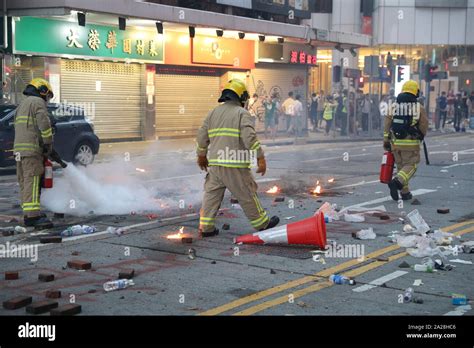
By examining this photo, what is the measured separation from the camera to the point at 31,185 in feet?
30.5

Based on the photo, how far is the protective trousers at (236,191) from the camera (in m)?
8.34

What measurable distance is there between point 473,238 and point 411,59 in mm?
45860

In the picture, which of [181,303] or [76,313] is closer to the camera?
[76,313]

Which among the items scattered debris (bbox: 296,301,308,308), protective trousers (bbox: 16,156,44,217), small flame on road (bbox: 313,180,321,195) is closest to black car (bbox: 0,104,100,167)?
small flame on road (bbox: 313,180,321,195)

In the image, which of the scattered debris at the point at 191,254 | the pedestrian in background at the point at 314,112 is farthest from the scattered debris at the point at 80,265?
the pedestrian in background at the point at 314,112

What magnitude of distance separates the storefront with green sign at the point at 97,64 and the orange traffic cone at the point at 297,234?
50.3ft

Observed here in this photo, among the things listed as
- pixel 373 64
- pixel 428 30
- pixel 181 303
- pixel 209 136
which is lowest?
pixel 181 303

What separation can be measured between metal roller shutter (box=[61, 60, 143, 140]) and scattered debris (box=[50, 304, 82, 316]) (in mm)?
18746

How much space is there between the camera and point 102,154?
70.9 ft

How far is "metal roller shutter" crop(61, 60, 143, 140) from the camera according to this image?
78.8 feet

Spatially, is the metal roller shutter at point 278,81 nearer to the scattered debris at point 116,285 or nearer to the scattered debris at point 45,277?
the scattered debris at point 45,277
